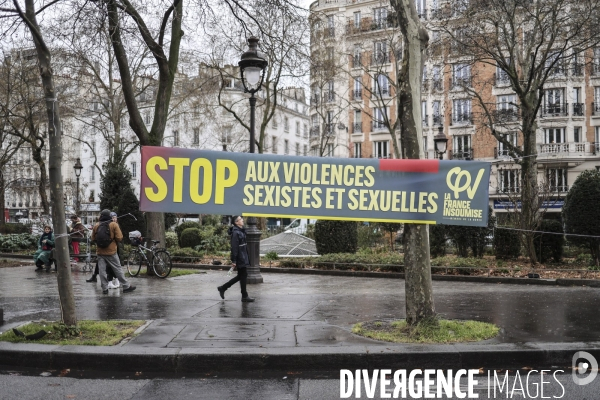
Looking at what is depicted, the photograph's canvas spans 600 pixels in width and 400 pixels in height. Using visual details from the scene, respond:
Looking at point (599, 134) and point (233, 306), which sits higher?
point (599, 134)

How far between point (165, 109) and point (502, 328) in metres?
11.6

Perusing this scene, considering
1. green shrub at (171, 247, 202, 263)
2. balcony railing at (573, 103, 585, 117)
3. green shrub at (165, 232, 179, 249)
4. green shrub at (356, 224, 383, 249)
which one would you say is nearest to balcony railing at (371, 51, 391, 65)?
green shrub at (356, 224, 383, 249)

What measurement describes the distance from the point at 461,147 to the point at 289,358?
49.4 meters

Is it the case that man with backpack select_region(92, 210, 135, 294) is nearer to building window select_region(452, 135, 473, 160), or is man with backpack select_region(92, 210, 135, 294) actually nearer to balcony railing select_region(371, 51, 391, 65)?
balcony railing select_region(371, 51, 391, 65)

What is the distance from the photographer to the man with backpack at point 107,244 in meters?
12.3

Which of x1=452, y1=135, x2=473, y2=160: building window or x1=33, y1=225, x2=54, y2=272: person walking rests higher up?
x1=452, y1=135, x2=473, y2=160: building window

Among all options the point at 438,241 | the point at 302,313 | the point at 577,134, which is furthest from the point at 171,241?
the point at 577,134

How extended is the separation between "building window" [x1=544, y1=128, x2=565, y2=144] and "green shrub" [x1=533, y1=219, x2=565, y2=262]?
33.7 meters

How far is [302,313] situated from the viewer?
9.45 m

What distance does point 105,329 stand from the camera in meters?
7.62

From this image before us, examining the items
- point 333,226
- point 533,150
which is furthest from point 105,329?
point 533,150

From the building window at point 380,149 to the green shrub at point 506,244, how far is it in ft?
→ 123

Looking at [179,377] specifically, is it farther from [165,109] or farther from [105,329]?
[165,109]

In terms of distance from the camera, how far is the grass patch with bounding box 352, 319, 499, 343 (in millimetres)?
7147
